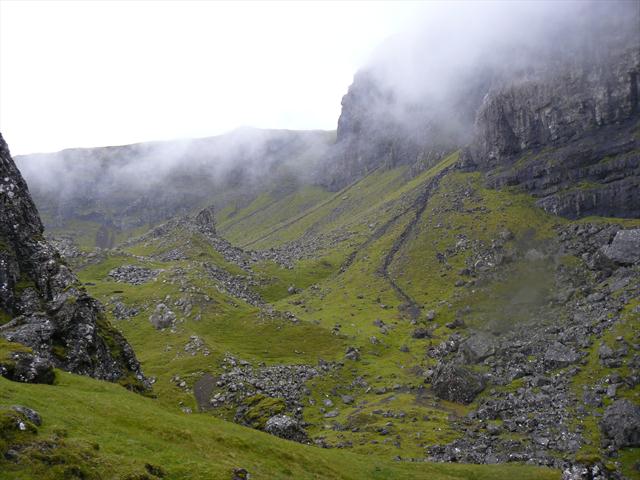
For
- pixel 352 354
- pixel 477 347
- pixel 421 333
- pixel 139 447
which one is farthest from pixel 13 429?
pixel 421 333

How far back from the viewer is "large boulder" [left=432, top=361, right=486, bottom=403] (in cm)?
9075

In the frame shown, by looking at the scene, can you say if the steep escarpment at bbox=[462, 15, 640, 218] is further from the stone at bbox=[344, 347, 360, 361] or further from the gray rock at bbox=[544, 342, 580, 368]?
the stone at bbox=[344, 347, 360, 361]

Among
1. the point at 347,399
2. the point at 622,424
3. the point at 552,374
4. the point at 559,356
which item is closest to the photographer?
the point at 622,424

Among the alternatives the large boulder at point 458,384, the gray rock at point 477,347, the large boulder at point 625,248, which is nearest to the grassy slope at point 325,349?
the large boulder at point 458,384

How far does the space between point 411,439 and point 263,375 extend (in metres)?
36.3

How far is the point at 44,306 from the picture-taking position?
2355 inches

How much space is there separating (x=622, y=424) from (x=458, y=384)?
31.1 meters

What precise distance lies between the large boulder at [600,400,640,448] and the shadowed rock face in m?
62.8

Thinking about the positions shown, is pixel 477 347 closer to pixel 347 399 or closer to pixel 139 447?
pixel 347 399

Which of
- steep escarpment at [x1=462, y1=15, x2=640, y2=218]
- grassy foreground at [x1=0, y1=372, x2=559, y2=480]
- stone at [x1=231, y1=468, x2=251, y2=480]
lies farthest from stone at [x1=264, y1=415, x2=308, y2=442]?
steep escarpment at [x1=462, y1=15, x2=640, y2=218]

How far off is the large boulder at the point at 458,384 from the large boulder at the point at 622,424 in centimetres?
2467

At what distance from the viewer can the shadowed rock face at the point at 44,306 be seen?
5412 centimetres

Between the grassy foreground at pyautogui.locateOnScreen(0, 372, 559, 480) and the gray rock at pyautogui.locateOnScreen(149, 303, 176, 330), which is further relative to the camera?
the gray rock at pyautogui.locateOnScreen(149, 303, 176, 330)

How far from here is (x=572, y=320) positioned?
10225 centimetres
